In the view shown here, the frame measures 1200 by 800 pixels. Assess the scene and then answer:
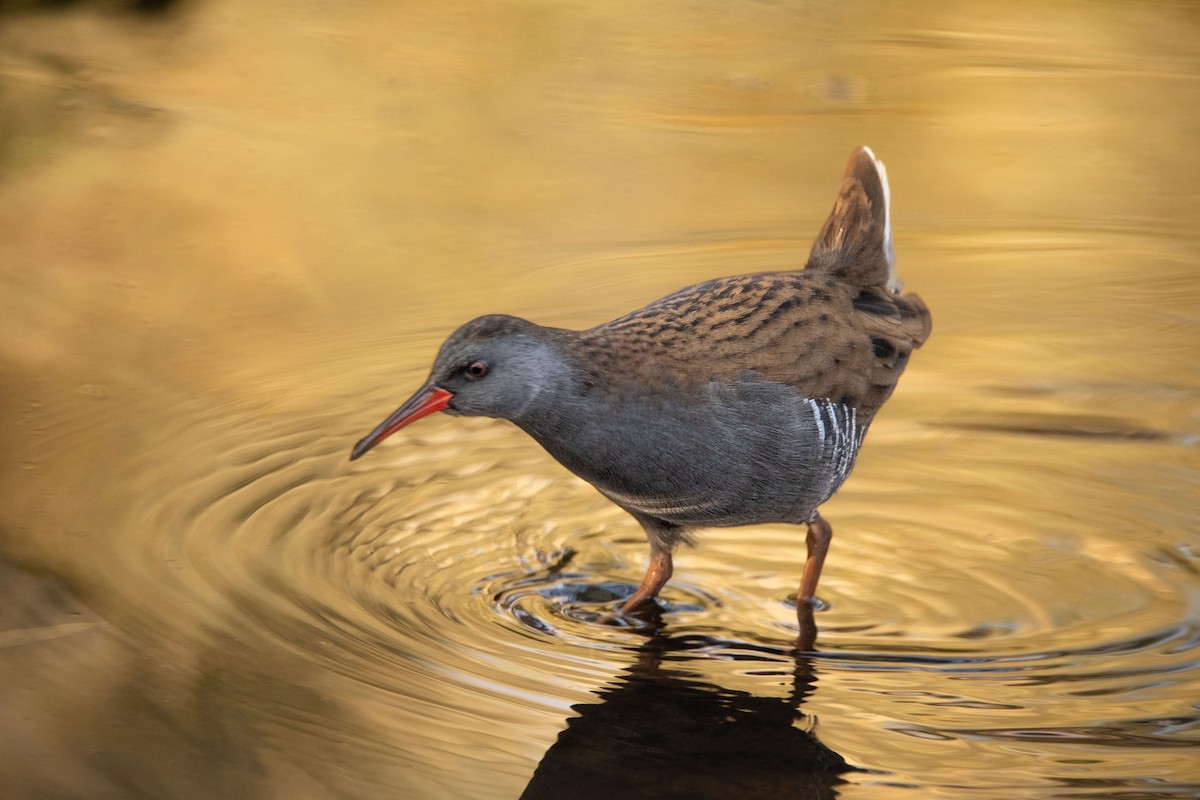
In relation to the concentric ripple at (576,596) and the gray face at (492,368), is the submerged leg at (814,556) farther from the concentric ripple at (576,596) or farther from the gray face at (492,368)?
the gray face at (492,368)

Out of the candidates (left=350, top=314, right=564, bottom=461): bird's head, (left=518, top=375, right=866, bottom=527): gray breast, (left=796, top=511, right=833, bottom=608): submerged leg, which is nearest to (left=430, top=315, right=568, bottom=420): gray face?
(left=350, top=314, right=564, bottom=461): bird's head

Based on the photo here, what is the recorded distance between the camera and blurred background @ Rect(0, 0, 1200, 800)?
11.4 feet

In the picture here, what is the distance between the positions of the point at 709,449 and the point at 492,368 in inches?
24.6

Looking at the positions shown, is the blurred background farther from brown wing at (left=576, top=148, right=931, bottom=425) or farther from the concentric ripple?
brown wing at (left=576, top=148, right=931, bottom=425)

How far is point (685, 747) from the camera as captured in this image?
11.1 feet

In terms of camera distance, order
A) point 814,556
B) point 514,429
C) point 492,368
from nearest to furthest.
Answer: point 492,368 < point 814,556 < point 514,429

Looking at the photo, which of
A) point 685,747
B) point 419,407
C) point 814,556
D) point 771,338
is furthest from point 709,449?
point 685,747

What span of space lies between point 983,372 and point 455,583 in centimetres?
231

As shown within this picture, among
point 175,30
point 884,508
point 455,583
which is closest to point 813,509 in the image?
point 884,508

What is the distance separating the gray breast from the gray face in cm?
11

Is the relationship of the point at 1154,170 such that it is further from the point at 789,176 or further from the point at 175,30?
the point at 175,30

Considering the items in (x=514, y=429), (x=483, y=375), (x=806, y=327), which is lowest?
(x=514, y=429)

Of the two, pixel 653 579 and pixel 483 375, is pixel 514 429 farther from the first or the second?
pixel 483 375

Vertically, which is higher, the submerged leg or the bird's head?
the bird's head
